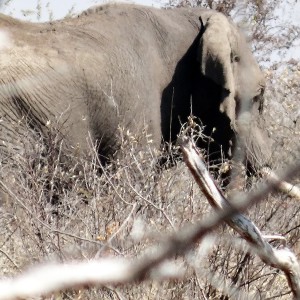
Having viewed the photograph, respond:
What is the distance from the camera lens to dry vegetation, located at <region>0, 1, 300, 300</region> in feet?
10.9

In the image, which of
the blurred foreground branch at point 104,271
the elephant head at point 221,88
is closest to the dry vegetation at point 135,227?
the blurred foreground branch at point 104,271

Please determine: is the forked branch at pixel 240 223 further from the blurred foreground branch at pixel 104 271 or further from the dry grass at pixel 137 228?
the dry grass at pixel 137 228

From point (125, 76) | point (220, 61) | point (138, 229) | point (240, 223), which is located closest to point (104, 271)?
point (240, 223)

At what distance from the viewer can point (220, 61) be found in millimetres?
7117

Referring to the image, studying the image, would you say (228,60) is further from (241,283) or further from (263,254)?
(263,254)

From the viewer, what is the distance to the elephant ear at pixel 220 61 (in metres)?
7.08

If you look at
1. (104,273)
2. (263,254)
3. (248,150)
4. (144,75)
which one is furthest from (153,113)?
(104,273)

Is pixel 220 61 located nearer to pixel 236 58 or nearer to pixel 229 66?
pixel 229 66

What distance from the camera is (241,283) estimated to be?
351cm

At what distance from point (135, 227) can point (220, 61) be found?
3703 mm

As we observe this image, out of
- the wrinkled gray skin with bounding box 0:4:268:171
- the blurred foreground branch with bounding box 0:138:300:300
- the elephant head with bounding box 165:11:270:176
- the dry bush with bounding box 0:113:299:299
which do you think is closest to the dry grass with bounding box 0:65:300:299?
the dry bush with bounding box 0:113:299:299

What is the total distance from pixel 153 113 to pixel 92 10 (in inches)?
37.3

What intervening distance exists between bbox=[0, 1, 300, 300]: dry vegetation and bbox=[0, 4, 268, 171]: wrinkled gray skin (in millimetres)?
1213

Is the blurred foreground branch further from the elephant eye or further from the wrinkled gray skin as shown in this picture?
the elephant eye
